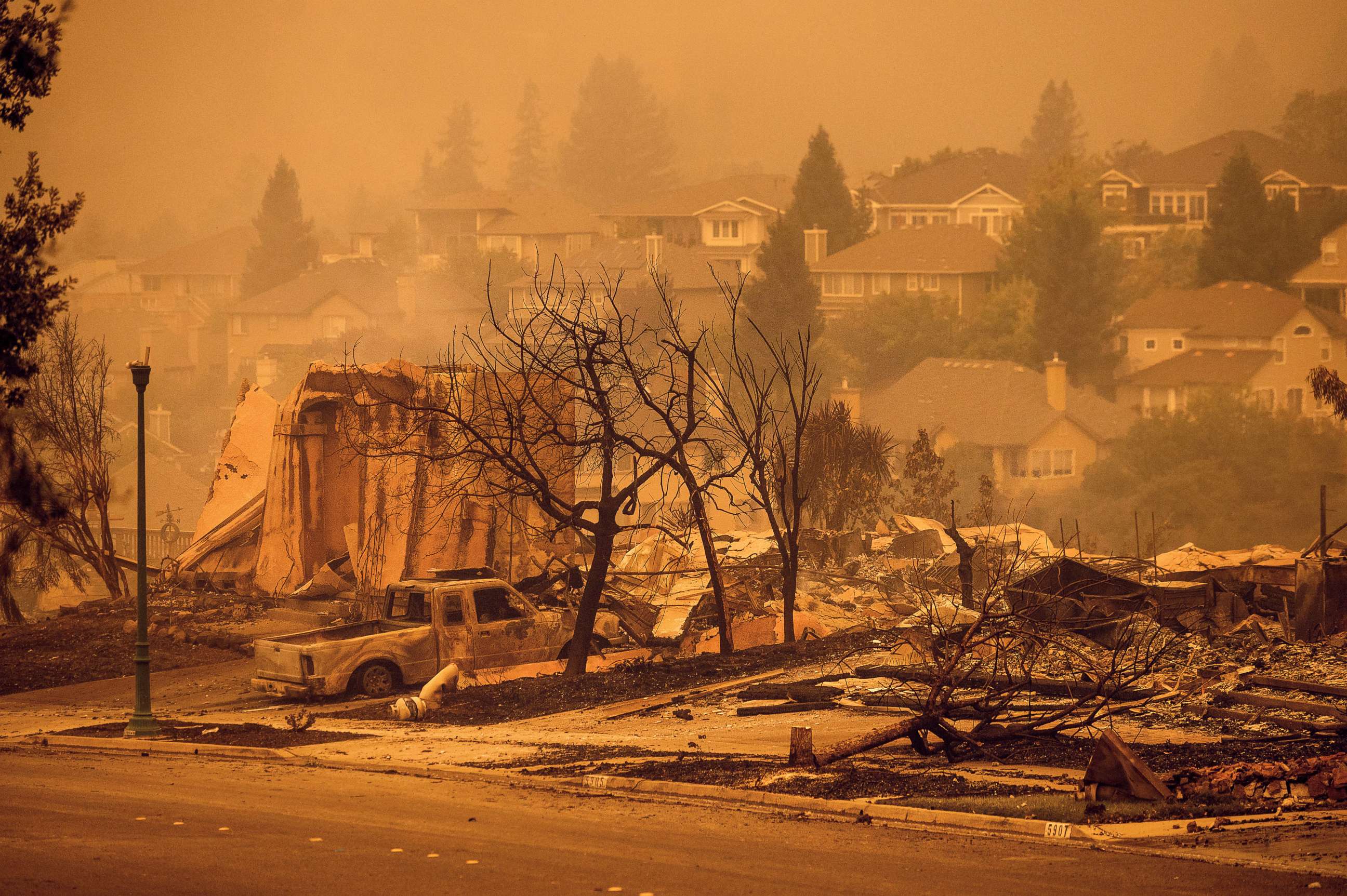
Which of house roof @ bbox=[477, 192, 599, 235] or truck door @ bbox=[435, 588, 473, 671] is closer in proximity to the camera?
truck door @ bbox=[435, 588, 473, 671]

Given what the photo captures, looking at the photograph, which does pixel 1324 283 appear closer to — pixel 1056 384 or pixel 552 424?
pixel 1056 384

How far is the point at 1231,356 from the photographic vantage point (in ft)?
295

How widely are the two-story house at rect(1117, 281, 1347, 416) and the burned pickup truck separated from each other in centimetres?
7160

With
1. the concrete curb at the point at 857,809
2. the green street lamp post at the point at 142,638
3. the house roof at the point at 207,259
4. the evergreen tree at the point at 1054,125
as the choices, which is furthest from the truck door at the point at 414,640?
the evergreen tree at the point at 1054,125

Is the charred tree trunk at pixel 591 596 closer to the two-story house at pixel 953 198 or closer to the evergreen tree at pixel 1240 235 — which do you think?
the evergreen tree at pixel 1240 235

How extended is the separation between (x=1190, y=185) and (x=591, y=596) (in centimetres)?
11352

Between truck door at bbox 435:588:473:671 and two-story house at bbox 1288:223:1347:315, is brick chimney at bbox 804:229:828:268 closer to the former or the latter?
two-story house at bbox 1288:223:1347:315

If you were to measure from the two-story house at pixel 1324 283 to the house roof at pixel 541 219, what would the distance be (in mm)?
61256

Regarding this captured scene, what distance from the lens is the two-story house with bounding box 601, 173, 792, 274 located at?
123625 millimetres

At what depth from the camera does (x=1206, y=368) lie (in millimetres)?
89688

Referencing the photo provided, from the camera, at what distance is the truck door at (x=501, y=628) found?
20.7 m

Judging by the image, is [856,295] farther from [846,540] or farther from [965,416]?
[846,540]

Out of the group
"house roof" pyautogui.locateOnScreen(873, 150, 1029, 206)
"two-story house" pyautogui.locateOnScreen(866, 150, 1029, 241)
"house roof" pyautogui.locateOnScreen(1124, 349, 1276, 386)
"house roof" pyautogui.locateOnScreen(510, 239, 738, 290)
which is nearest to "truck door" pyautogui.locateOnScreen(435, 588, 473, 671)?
"house roof" pyautogui.locateOnScreen(1124, 349, 1276, 386)

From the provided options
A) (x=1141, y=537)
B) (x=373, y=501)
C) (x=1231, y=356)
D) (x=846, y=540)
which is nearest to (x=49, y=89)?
(x=373, y=501)
